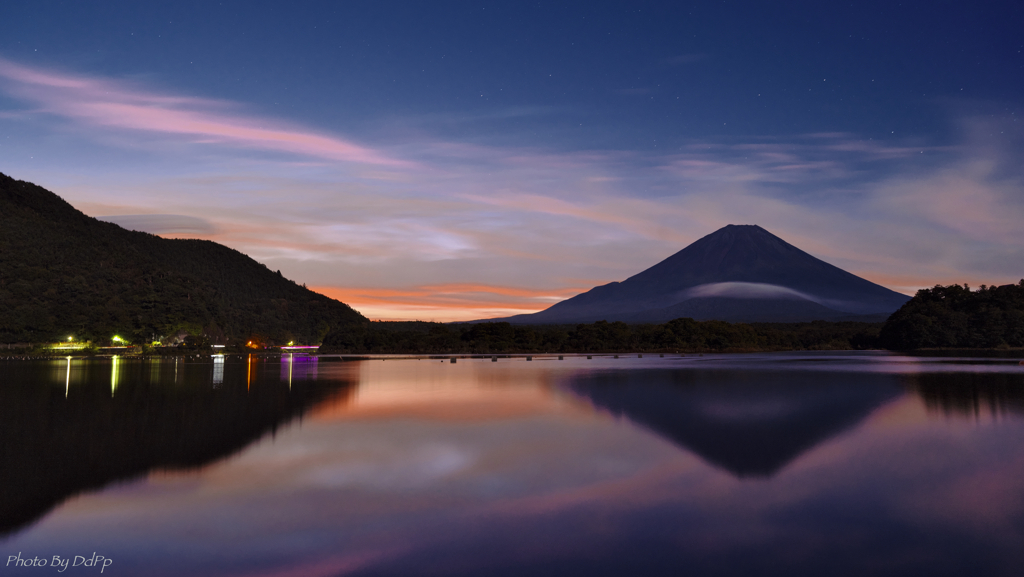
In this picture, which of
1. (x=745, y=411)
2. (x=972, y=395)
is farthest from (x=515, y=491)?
(x=972, y=395)

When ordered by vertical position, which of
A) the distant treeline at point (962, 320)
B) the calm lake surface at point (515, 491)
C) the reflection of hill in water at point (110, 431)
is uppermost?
the distant treeline at point (962, 320)

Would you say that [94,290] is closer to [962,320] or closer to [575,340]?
[575,340]

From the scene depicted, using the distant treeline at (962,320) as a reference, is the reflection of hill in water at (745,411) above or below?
below

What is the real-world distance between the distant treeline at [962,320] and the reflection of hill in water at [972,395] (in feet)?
226

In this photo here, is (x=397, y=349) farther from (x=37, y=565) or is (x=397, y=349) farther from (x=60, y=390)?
(x=37, y=565)

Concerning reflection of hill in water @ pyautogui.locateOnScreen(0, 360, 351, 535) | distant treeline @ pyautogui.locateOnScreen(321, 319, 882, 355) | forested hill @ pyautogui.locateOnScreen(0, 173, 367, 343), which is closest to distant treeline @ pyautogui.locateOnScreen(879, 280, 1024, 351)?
distant treeline @ pyautogui.locateOnScreen(321, 319, 882, 355)

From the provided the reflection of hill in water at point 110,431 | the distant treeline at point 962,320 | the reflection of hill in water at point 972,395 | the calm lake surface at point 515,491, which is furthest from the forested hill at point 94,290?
the distant treeline at point 962,320

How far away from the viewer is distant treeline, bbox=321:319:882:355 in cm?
10262

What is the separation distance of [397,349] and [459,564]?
9952cm

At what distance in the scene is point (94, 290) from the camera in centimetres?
9981

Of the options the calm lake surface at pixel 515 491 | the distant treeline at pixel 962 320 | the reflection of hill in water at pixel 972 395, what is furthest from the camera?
the distant treeline at pixel 962 320

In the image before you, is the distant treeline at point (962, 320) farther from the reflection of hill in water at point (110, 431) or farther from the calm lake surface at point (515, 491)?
the reflection of hill in water at point (110, 431)

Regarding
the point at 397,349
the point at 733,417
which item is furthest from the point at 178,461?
the point at 397,349

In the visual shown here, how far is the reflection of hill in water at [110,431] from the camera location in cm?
967
